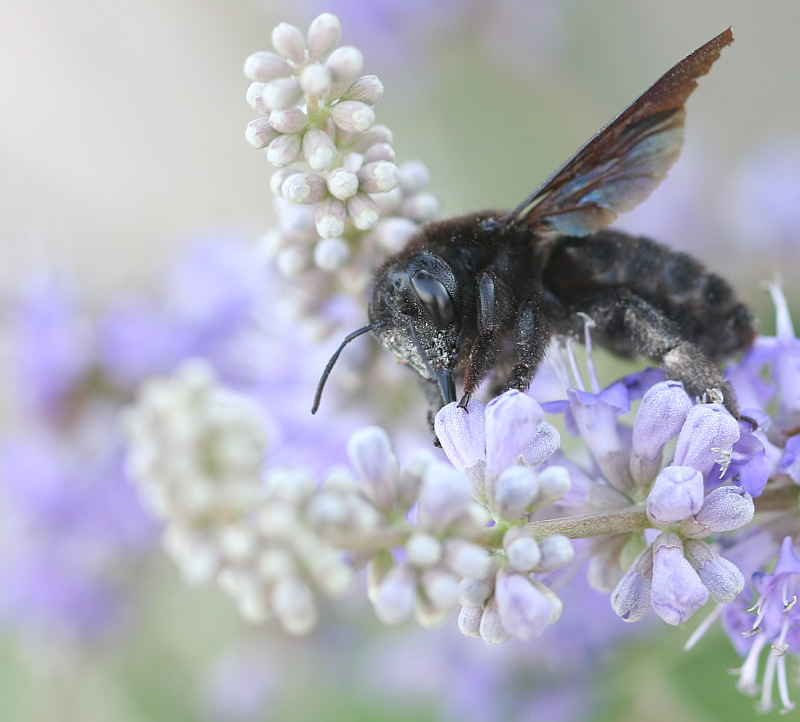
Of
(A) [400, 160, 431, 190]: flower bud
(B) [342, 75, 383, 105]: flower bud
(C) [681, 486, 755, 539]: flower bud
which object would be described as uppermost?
(B) [342, 75, 383, 105]: flower bud

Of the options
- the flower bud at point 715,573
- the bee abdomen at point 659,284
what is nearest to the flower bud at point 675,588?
the flower bud at point 715,573

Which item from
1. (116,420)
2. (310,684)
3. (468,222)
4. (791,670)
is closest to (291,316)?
(468,222)

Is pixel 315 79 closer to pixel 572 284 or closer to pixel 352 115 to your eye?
pixel 352 115

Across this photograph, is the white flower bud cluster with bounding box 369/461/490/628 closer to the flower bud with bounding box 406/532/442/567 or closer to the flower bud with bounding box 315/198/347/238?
the flower bud with bounding box 406/532/442/567

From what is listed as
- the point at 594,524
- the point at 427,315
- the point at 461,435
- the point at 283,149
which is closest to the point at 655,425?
the point at 594,524

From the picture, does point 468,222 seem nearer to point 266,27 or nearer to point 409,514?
point 409,514

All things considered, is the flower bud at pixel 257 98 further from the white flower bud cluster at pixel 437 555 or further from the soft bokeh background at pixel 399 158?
the soft bokeh background at pixel 399 158

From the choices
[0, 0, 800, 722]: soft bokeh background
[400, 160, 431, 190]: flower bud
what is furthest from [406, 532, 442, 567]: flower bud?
[0, 0, 800, 722]: soft bokeh background
